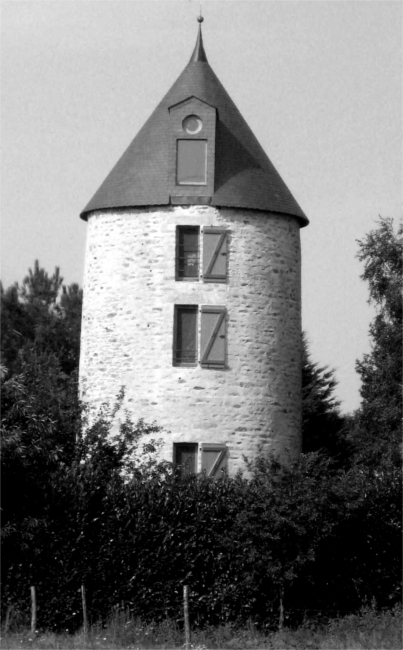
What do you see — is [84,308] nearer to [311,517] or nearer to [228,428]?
[228,428]

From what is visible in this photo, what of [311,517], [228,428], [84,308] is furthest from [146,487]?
[84,308]

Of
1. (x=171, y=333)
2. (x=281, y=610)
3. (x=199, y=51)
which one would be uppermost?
(x=199, y=51)

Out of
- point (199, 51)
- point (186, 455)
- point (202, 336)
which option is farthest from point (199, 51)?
point (186, 455)

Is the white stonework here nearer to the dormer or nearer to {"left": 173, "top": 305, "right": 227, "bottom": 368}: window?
{"left": 173, "top": 305, "right": 227, "bottom": 368}: window

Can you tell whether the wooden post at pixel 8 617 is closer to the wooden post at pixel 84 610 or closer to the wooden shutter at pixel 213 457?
the wooden post at pixel 84 610

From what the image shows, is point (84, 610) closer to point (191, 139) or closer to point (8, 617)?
point (8, 617)

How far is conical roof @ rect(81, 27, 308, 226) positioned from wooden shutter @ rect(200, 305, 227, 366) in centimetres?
249

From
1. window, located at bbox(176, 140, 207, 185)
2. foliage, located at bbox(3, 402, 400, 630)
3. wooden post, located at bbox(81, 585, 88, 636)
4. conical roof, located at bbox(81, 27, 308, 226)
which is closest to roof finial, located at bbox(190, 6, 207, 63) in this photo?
conical roof, located at bbox(81, 27, 308, 226)

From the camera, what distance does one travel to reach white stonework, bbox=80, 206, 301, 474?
3128cm

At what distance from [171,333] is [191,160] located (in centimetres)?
415

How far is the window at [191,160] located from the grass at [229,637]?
38.8 feet

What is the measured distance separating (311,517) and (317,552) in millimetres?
1035

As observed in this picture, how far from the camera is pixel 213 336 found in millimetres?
31469

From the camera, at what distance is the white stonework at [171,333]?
103ft
